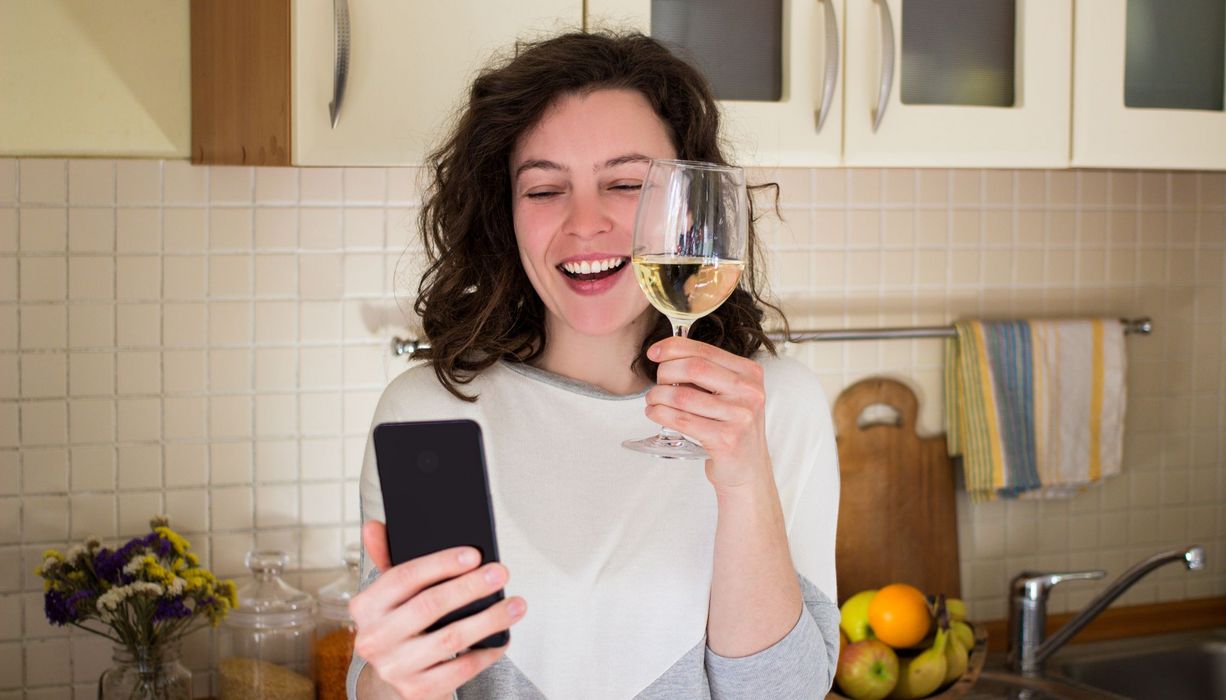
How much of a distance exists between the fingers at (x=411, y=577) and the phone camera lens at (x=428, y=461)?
53mm

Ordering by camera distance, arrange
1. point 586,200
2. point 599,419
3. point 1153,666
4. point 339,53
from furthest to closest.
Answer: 1. point 1153,666
2. point 339,53
3. point 599,419
4. point 586,200

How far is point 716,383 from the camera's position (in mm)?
917

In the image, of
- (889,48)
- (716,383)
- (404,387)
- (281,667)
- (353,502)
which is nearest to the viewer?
(716,383)

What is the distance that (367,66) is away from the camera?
54.6 inches

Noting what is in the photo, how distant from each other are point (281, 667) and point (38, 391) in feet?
1.64

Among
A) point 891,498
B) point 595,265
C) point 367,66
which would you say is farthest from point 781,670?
point 891,498

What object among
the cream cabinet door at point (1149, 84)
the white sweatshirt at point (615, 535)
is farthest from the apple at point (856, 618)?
the cream cabinet door at point (1149, 84)

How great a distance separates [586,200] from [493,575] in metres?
0.46

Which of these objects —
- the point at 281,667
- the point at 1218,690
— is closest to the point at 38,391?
the point at 281,667

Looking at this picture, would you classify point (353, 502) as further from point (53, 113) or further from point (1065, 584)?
point (1065, 584)

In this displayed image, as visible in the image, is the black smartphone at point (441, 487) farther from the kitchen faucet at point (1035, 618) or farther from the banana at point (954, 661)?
the kitchen faucet at point (1035, 618)

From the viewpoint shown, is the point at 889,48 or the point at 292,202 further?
the point at 292,202

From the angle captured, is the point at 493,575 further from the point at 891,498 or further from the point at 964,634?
the point at 891,498

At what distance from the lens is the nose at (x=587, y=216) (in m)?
1.11
